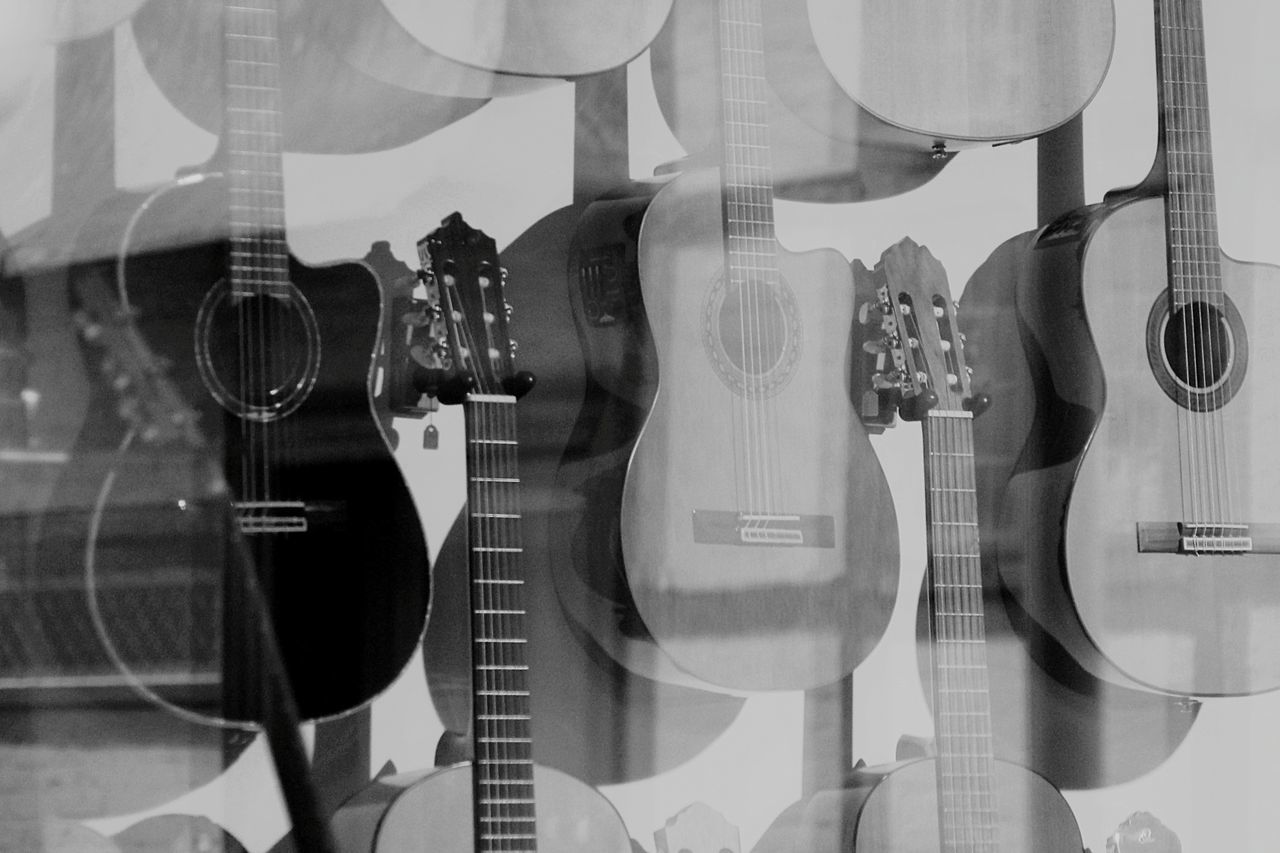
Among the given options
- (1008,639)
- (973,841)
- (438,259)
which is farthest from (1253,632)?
(438,259)

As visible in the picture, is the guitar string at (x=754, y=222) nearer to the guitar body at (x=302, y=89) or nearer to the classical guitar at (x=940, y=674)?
the classical guitar at (x=940, y=674)

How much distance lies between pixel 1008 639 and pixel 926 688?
0.11 meters


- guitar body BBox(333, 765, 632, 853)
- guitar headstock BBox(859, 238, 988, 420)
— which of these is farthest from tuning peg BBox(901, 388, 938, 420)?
guitar body BBox(333, 765, 632, 853)

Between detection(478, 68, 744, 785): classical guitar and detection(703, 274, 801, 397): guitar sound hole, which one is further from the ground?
detection(703, 274, 801, 397): guitar sound hole

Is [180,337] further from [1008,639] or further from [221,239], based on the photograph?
[1008,639]

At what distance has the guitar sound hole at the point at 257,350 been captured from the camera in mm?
1074

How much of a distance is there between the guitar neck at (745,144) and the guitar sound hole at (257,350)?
1.31 feet

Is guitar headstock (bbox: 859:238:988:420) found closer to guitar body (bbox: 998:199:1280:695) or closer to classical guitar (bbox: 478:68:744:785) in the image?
guitar body (bbox: 998:199:1280:695)

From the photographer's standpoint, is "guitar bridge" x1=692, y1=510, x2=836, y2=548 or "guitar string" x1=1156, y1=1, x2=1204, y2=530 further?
"guitar string" x1=1156, y1=1, x2=1204, y2=530

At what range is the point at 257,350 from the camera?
3.60ft

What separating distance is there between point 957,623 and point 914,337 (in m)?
0.28

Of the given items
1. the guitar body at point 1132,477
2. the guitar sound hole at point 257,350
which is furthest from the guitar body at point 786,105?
the guitar sound hole at point 257,350

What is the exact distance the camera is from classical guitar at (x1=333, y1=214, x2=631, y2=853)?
3.80 feet

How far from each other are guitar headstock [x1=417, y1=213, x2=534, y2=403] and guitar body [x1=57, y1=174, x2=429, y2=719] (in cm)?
6
